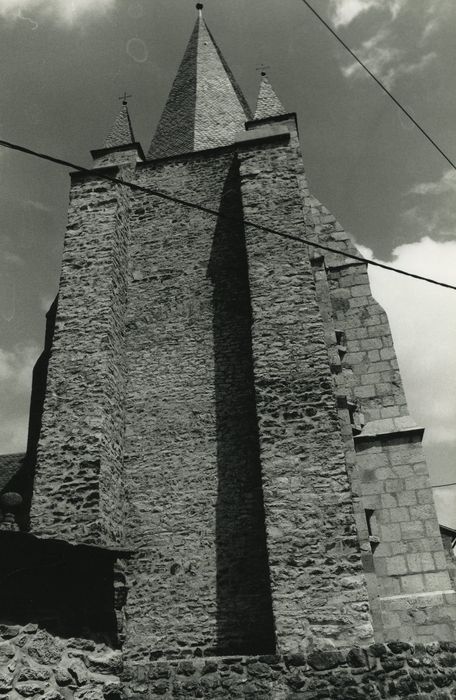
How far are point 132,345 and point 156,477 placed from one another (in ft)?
7.53

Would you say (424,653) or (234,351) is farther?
(234,351)

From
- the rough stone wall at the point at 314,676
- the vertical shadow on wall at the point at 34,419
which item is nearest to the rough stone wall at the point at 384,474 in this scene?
the rough stone wall at the point at 314,676

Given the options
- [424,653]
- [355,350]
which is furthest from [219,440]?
[424,653]

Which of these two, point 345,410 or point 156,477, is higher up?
point 345,410

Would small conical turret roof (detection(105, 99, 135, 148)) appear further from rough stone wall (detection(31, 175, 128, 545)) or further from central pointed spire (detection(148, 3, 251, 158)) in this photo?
rough stone wall (detection(31, 175, 128, 545))

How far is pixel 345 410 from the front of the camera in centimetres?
798

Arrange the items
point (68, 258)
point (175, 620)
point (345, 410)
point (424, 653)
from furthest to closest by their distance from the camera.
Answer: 1. point (68, 258)
2. point (345, 410)
3. point (175, 620)
4. point (424, 653)

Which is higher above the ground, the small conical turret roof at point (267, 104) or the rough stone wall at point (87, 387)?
the small conical turret roof at point (267, 104)

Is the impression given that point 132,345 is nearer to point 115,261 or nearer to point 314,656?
point 115,261

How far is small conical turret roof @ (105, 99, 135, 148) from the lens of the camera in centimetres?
1238

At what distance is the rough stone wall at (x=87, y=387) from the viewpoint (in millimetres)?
6984

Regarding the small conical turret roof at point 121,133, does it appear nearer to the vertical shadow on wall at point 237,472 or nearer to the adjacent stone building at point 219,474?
the adjacent stone building at point 219,474

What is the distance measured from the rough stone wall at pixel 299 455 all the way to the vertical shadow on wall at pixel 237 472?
2.49 ft

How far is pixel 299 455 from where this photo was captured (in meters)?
6.92
